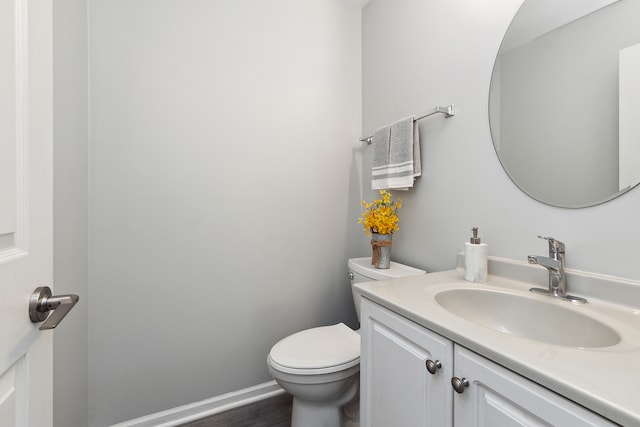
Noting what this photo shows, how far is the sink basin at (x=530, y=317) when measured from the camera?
26.7 inches

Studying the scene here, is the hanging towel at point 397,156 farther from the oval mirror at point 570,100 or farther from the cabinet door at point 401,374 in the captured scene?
the cabinet door at point 401,374

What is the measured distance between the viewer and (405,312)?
73 centimetres

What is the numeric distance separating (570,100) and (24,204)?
141 cm

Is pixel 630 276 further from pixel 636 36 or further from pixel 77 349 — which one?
pixel 77 349

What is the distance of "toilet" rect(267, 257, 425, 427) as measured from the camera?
1.11 m

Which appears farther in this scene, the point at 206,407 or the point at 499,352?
the point at 206,407

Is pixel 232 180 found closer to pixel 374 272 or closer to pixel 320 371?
pixel 374 272

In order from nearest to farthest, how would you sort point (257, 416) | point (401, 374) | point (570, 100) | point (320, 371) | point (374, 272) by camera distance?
point (401, 374)
point (570, 100)
point (320, 371)
point (374, 272)
point (257, 416)

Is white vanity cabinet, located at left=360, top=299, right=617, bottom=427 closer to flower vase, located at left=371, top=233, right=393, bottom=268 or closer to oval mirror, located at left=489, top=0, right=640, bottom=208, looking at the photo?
flower vase, located at left=371, top=233, right=393, bottom=268

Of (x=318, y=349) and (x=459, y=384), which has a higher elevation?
(x=459, y=384)

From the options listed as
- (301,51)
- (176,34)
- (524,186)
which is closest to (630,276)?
(524,186)

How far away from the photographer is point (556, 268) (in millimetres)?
797

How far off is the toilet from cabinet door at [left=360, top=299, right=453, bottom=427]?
0.78 feet

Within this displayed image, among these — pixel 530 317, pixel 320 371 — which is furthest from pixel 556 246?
pixel 320 371
